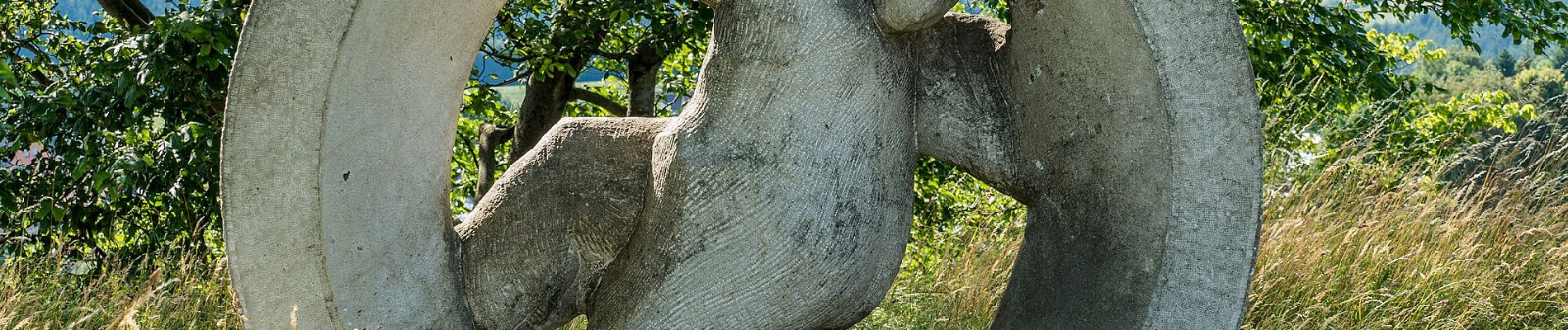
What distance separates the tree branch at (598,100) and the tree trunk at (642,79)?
747mm

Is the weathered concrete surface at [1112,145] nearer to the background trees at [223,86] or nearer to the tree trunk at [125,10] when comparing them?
the background trees at [223,86]

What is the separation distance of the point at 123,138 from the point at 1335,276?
4.53m

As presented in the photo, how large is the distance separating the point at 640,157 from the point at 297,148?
0.76 metres

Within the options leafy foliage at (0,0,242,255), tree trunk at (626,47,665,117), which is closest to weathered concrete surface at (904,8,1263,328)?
leafy foliage at (0,0,242,255)

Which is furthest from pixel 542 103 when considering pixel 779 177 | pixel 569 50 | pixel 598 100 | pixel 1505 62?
pixel 1505 62

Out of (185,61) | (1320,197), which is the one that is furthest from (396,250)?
(1320,197)

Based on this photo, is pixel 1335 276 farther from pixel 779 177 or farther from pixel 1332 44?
pixel 779 177

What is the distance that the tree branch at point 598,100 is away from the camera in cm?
778

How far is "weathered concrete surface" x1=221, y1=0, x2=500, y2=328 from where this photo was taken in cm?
287

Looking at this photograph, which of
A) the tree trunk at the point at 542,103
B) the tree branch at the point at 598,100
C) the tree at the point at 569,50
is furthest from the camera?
the tree branch at the point at 598,100

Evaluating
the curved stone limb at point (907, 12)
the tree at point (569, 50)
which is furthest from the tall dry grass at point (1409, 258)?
the tree at point (569, 50)

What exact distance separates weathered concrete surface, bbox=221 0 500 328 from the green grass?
1.56 metres

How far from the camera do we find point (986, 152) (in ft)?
10.6

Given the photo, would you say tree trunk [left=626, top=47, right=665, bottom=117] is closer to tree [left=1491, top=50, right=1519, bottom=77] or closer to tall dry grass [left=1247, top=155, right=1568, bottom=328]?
tall dry grass [left=1247, top=155, right=1568, bottom=328]
